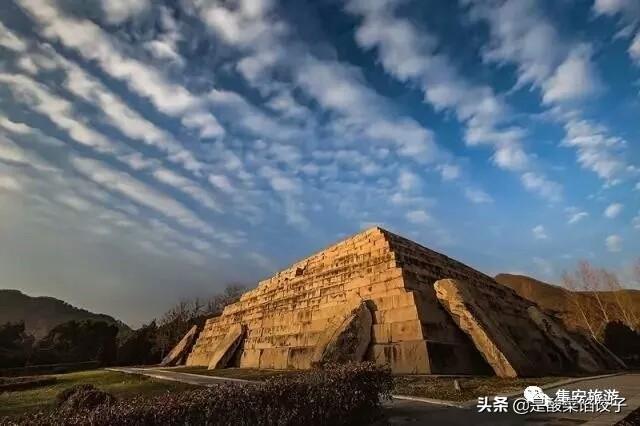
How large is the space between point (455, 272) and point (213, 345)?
16.9 meters

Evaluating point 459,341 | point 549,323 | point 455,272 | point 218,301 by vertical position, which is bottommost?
point 459,341

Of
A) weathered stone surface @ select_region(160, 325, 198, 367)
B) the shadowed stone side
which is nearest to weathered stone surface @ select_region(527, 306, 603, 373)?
the shadowed stone side

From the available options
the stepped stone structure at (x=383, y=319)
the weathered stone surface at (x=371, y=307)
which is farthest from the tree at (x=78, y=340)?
the stepped stone structure at (x=383, y=319)

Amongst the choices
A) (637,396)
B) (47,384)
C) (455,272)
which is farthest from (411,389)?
(47,384)

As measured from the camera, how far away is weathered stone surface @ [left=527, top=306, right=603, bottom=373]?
1755 cm

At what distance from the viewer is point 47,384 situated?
1700 cm

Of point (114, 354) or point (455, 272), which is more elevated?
point (455, 272)

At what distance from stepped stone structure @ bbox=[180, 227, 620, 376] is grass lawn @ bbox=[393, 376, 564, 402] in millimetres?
931

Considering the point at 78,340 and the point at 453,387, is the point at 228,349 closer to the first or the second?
the point at 453,387

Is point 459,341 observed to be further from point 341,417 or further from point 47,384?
point 47,384

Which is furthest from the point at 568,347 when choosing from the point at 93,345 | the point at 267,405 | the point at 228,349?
the point at 93,345

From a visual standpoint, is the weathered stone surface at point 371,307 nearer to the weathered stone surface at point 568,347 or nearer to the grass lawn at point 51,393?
the weathered stone surface at point 568,347

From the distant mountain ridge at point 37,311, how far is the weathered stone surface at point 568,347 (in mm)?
127921

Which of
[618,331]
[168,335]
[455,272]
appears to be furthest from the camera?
[168,335]
